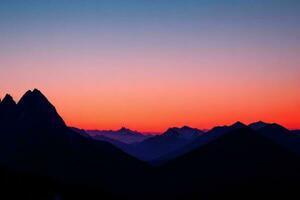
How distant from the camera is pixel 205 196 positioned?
655 ft

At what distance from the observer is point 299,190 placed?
191000 mm

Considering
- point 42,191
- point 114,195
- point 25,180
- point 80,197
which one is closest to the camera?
point 42,191

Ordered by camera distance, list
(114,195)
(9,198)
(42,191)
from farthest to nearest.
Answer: (114,195) → (42,191) → (9,198)

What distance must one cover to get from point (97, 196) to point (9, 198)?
64434mm

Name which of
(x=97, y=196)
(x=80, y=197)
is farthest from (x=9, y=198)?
(x=97, y=196)

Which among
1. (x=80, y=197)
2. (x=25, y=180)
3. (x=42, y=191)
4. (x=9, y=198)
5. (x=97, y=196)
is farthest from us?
(x=97, y=196)

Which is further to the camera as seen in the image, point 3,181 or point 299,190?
point 299,190

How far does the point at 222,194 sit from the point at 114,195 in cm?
4634

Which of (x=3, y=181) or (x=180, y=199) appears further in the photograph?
(x=180, y=199)

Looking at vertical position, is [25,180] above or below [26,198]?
above

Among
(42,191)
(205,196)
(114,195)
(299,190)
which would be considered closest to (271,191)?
(299,190)

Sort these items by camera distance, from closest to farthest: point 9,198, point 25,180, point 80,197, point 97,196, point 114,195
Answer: point 9,198 → point 25,180 → point 80,197 → point 97,196 → point 114,195

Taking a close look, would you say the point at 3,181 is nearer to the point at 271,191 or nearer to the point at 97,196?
the point at 97,196

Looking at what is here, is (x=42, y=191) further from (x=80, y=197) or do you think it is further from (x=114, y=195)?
(x=114, y=195)
